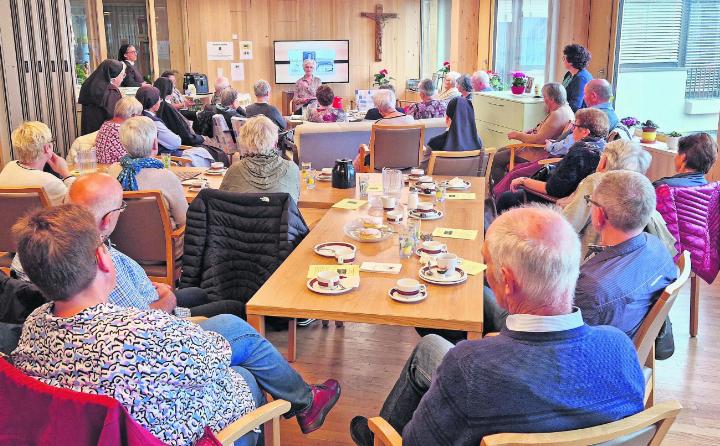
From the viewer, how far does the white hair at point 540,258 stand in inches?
65.6

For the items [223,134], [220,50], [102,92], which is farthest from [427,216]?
[220,50]

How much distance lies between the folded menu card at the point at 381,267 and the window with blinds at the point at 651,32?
5.18 metres

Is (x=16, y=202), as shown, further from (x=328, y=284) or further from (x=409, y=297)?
(x=409, y=297)

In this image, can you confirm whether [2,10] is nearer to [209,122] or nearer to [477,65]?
[209,122]

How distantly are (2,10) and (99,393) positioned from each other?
21.6 feet

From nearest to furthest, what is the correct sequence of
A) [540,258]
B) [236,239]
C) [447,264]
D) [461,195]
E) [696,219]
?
[540,258] < [447,264] < [236,239] < [696,219] < [461,195]

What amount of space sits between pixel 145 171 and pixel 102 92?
4102mm

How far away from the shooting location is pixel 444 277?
8.68 ft

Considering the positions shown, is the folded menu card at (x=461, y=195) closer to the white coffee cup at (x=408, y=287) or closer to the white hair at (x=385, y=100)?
the white coffee cup at (x=408, y=287)

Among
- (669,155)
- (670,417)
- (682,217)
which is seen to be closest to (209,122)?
(669,155)

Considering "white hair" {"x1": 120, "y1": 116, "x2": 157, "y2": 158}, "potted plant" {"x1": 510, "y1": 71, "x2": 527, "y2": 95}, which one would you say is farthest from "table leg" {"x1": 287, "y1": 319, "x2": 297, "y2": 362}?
"potted plant" {"x1": 510, "y1": 71, "x2": 527, "y2": 95}

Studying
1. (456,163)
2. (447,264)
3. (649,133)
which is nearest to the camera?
(447,264)

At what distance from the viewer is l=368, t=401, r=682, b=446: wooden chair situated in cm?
141

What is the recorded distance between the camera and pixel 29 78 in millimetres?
7434
